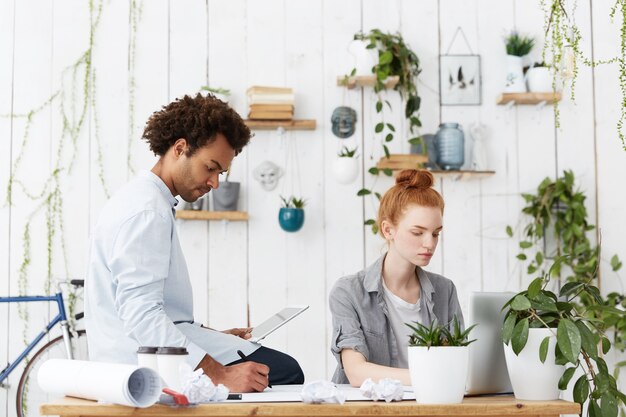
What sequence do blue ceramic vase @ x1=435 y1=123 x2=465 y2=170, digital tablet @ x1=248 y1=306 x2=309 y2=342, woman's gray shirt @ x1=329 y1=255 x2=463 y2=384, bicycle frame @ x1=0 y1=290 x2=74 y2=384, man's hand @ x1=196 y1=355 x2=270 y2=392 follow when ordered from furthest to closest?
blue ceramic vase @ x1=435 y1=123 x2=465 y2=170 < bicycle frame @ x1=0 y1=290 x2=74 y2=384 < woman's gray shirt @ x1=329 y1=255 x2=463 y2=384 < digital tablet @ x1=248 y1=306 x2=309 y2=342 < man's hand @ x1=196 y1=355 x2=270 y2=392

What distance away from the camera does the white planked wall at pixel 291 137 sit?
426 centimetres

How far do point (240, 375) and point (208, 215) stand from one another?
2.20m

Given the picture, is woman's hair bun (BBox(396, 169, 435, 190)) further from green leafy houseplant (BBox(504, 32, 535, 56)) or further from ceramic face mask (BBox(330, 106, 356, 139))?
green leafy houseplant (BBox(504, 32, 535, 56))

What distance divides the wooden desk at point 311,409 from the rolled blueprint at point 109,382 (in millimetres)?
28

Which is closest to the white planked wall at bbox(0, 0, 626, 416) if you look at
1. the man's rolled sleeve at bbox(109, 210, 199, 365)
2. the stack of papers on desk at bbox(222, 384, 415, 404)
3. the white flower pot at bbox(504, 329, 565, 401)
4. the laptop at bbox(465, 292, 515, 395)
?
the man's rolled sleeve at bbox(109, 210, 199, 365)

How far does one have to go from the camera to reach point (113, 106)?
169 inches

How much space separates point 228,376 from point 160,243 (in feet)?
1.28

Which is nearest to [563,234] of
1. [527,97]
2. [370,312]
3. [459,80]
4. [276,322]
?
[527,97]

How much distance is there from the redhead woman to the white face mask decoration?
1718 mm

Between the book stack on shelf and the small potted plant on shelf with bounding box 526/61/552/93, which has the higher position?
the small potted plant on shelf with bounding box 526/61/552/93

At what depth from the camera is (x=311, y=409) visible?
5.36 feet

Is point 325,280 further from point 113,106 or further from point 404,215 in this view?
point 404,215

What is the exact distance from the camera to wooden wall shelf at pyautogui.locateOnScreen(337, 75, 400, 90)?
14.0 ft

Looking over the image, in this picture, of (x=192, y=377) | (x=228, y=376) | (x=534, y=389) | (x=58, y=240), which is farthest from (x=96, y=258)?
(x=58, y=240)
